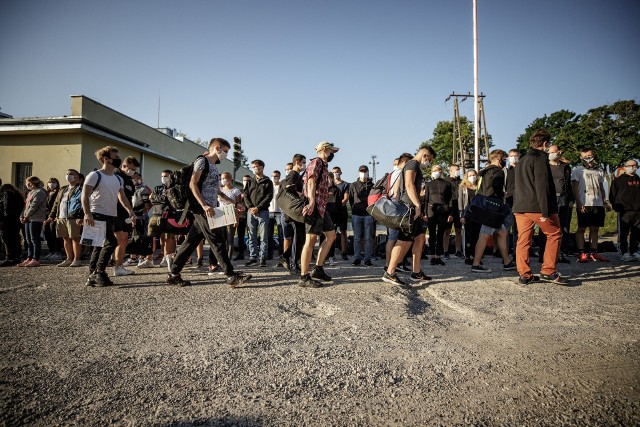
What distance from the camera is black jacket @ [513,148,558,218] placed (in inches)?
177

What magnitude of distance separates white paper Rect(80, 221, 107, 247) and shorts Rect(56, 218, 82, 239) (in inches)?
92.7

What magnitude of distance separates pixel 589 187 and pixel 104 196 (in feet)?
30.9

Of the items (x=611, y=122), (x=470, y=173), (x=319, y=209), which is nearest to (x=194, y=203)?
(x=319, y=209)

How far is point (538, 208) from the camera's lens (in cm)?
457

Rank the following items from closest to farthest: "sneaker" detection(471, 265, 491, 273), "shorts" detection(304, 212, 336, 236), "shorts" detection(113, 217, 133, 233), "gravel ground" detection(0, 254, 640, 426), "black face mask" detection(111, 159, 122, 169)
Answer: "gravel ground" detection(0, 254, 640, 426) < "shorts" detection(304, 212, 336, 236) < "black face mask" detection(111, 159, 122, 169) < "shorts" detection(113, 217, 133, 233) < "sneaker" detection(471, 265, 491, 273)

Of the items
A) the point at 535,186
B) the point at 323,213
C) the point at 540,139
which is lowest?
the point at 323,213

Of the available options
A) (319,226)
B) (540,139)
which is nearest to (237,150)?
(319,226)

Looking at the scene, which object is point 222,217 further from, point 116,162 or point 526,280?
point 526,280

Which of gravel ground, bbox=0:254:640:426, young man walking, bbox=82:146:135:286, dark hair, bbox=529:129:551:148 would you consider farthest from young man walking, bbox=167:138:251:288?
dark hair, bbox=529:129:551:148

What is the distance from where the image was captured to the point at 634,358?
224 cm

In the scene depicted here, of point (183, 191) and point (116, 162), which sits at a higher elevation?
point (116, 162)

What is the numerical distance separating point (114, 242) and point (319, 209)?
3151mm

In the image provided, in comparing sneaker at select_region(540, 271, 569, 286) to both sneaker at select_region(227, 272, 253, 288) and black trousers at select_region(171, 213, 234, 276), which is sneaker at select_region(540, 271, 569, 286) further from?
black trousers at select_region(171, 213, 234, 276)

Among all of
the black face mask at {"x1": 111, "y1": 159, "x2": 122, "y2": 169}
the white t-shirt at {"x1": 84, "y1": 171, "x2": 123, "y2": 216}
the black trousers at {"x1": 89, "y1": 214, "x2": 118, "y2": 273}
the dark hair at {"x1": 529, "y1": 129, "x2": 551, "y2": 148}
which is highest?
the dark hair at {"x1": 529, "y1": 129, "x2": 551, "y2": 148}
